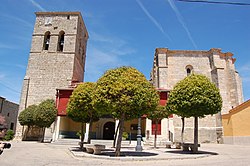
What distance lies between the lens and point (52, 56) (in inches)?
1108

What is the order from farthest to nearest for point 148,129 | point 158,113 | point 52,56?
point 52,56, point 148,129, point 158,113

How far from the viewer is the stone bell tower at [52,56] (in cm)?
2645

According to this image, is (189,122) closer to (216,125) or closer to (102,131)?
(216,125)

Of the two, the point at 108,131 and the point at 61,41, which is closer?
the point at 108,131

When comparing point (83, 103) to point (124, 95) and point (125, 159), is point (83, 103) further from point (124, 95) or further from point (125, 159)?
point (125, 159)

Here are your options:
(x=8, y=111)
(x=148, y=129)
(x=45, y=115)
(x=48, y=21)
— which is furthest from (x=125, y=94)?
(x=8, y=111)

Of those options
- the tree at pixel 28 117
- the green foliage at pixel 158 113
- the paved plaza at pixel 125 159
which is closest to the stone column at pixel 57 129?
the tree at pixel 28 117

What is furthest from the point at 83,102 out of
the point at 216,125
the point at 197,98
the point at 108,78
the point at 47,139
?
the point at 216,125

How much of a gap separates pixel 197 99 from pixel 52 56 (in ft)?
74.9

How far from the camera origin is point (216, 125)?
81.3 ft

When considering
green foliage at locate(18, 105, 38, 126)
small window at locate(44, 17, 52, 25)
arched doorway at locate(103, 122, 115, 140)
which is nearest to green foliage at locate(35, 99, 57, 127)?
green foliage at locate(18, 105, 38, 126)

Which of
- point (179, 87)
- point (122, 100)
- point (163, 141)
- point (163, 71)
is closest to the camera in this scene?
point (122, 100)

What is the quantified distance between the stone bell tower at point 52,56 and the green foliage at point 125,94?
18119 mm

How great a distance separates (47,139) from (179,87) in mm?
18010
